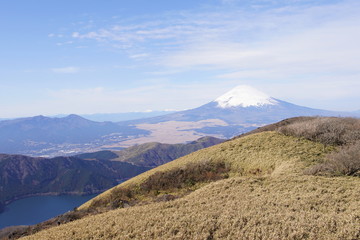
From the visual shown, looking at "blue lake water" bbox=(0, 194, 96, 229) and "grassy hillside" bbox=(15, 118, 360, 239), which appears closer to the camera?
"grassy hillside" bbox=(15, 118, 360, 239)

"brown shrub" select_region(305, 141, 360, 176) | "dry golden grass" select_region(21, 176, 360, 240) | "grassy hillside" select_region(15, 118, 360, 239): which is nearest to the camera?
"dry golden grass" select_region(21, 176, 360, 240)

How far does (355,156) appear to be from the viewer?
25.1 m

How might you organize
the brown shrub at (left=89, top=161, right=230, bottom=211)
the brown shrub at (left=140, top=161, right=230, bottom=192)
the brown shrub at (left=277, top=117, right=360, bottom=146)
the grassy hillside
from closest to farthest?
1. the grassy hillside
2. the brown shrub at (left=89, top=161, right=230, bottom=211)
3. the brown shrub at (left=140, top=161, right=230, bottom=192)
4. the brown shrub at (left=277, top=117, right=360, bottom=146)

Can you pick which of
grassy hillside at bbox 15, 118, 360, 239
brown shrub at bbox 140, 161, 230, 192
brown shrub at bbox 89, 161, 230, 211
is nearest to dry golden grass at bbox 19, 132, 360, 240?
grassy hillside at bbox 15, 118, 360, 239

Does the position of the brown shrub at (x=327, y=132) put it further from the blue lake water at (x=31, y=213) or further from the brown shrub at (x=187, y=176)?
the blue lake water at (x=31, y=213)

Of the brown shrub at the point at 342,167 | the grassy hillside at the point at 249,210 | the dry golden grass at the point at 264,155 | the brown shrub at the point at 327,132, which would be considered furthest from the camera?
the brown shrub at the point at 327,132

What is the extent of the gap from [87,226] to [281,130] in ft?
131

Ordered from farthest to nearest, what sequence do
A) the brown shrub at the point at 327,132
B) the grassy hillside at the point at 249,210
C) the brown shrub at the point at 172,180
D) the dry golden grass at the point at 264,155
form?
the brown shrub at the point at 327,132 < the brown shrub at the point at 172,180 < the dry golden grass at the point at 264,155 < the grassy hillside at the point at 249,210

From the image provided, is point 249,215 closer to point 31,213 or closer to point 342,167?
point 342,167

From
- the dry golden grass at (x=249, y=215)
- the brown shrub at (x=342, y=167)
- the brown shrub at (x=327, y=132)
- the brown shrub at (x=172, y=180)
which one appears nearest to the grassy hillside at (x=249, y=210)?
the dry golden grass at (x=249, y=215)

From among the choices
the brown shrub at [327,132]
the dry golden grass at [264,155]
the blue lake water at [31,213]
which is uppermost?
the brown shrub at [327,132]

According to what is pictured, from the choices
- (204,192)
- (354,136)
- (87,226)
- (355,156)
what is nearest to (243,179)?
(204,192)

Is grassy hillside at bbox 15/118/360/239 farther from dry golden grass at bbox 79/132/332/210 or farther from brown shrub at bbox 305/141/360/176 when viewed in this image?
dry golden grass at bbox 79/132/332/210

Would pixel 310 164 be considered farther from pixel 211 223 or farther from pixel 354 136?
pixel 211 223
